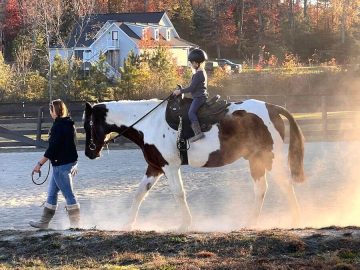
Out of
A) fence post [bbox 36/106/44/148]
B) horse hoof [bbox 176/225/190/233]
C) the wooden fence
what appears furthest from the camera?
the wooden fence

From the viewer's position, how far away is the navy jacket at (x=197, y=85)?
8.42m

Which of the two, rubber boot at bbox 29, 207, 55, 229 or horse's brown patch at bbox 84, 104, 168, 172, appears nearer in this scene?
rubber boot at bbox 29, 207, 55, 229

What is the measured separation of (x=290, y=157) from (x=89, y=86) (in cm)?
3038

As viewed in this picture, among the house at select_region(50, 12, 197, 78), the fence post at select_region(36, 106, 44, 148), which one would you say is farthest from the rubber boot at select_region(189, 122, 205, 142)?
the house at select_region(50, 12, 197, 78)

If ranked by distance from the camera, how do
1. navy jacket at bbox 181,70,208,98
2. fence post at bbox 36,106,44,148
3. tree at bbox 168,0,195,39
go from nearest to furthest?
navy jacket at bbox 181,70,208,98 < fence post at bbox 36,106,44,148 < tree at bbox 168,0,195,39

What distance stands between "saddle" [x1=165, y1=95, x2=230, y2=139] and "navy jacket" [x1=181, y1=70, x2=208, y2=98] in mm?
193

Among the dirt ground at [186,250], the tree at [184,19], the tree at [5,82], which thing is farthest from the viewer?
the tree at [184,19]

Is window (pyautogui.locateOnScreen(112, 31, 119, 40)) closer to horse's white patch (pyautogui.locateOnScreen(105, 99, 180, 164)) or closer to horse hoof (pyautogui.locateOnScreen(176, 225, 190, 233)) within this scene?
horse's white patch (pyautogui.locateOnScreen(105, 99, 180, 164))

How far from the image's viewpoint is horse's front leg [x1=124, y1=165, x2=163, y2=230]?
8.62 metres

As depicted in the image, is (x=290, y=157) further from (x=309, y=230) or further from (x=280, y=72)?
(x=280, y=72)

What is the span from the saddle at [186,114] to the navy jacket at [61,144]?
1.44 m

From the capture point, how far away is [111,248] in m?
6.54

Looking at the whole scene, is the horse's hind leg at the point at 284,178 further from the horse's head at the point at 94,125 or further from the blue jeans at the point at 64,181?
the blue jeans at the point at 64,181

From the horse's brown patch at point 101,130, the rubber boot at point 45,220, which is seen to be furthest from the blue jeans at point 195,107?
the rubber boot at point 45,220
